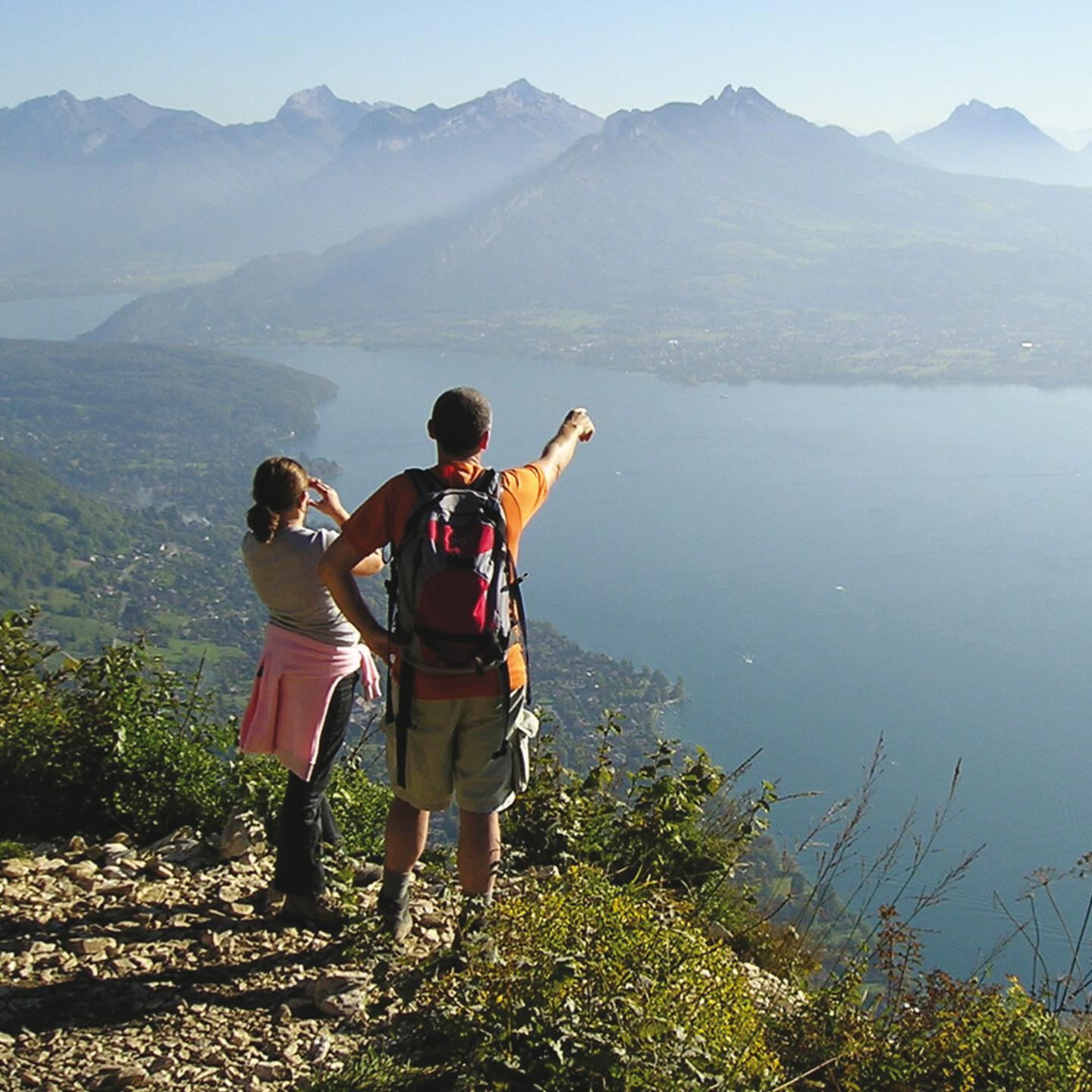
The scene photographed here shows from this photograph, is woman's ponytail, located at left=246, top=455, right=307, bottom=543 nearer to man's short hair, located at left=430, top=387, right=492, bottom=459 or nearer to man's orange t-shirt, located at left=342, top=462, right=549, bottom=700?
man's orange t-shirt, located at left=342, top=462, right=549, bottom=700

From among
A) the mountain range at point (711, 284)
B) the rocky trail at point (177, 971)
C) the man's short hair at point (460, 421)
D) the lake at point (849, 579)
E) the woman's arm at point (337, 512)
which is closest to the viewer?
the rocky trail at point (177, 971)

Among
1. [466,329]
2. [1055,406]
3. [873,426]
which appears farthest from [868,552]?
[466,329]

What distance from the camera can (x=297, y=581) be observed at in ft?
9.13

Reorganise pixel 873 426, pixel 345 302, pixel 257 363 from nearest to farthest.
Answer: pixel 873 426, pixel 257 363, pixel 345 302

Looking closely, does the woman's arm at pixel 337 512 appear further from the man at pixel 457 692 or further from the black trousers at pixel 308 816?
the black trousers at pixel 308 816

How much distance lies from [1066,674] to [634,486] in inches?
1349

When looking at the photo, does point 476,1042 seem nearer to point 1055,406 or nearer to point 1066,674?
point 1066,674

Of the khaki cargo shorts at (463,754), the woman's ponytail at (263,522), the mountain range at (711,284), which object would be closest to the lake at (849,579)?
the khaki cargo shorts at (463,754)

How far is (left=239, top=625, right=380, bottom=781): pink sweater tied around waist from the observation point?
9.34ft

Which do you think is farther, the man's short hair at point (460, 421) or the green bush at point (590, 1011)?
the man's short hair at point (460, 421)

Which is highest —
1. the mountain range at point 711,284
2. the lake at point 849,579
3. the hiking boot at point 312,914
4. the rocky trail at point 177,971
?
the mountain range at point 711,284

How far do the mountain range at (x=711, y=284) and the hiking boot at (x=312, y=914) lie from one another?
358ft

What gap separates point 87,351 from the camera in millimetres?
105312

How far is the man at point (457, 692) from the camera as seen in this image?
252 cm
